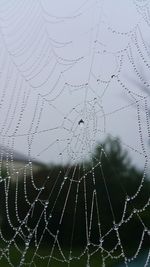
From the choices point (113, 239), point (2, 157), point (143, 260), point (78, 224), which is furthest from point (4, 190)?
point (143, 260)

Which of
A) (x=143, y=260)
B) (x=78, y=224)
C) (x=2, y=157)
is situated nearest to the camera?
(x=143, y=260)

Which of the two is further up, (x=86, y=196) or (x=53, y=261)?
(x=86, y=196)

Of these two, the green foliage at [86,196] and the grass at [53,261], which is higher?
the green foliage at [86,196]

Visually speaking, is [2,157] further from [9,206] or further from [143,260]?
[143,260]

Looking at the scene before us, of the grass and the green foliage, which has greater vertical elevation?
the green foliage

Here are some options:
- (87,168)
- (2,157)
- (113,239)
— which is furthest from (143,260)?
(2,157)

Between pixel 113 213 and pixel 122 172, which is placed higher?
pixel 122 172

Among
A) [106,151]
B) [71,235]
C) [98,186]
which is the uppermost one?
[106,151]

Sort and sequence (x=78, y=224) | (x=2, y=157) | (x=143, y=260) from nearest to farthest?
(x=143, y=260) → (x=2, y=157) → (x=78, y=224)

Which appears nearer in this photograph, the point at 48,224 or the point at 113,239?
the point at 113,239

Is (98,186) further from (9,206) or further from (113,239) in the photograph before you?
(9,206)
